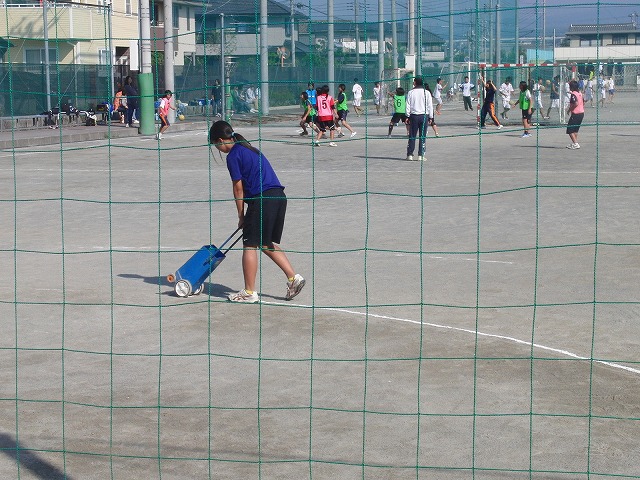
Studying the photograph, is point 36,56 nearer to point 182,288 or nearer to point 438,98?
point 438,98

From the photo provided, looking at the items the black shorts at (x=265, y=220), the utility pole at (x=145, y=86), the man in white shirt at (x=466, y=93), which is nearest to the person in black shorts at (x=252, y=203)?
the black shorts at (x=265, y=220)

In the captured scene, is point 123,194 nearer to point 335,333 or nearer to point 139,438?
point 335,333

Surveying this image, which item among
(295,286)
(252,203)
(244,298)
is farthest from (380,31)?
(244,298)

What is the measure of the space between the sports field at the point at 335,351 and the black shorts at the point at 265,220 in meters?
0.45

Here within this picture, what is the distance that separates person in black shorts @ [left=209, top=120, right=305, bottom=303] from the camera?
8.18 metres

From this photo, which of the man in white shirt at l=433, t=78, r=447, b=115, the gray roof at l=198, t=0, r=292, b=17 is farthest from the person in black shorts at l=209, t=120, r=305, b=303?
the man in white shirt at l=433, t=78, r=447, b=115

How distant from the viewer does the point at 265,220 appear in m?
8.49

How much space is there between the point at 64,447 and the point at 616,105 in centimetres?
2072

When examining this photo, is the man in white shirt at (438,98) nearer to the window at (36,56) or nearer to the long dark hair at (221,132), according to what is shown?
the window at (36,56)

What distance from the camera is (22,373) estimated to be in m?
6.79

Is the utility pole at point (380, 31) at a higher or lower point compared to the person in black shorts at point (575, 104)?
higher

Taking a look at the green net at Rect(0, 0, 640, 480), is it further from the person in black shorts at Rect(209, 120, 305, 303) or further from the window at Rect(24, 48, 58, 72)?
the window at Rect(24, 48, 58, 72)

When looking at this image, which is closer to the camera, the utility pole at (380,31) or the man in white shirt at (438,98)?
the utility pole at (380,31)

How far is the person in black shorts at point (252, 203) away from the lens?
8180 millimetres
